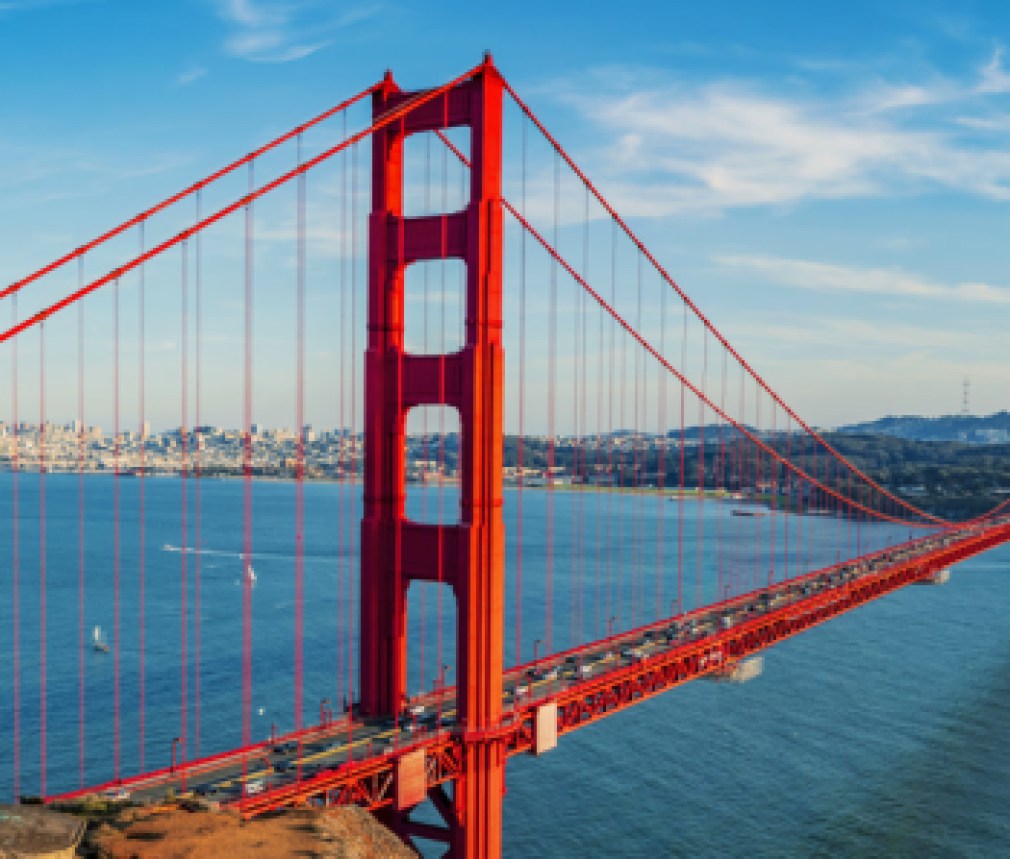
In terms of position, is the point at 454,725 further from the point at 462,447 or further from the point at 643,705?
the point at 643,705

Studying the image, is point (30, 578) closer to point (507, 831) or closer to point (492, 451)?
point (507, 831)

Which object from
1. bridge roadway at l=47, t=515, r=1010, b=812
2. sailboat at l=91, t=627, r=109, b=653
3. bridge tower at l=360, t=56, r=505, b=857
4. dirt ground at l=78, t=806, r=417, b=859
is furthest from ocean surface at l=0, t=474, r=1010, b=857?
dirt ground at l=78, t=806, r=417, b=859

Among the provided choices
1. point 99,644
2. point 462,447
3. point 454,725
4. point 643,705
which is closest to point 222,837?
point 454,725

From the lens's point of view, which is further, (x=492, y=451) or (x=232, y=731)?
(x=232, y=731)

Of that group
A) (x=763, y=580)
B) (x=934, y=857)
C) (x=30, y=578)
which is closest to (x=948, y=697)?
(x=934, y=857)

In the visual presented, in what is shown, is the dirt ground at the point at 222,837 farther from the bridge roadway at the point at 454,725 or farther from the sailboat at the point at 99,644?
the sailboat at the point at 99,644

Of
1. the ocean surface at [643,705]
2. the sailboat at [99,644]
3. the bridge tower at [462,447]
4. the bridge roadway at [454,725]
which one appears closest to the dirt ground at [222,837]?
the bridge roadway at [454,725]
